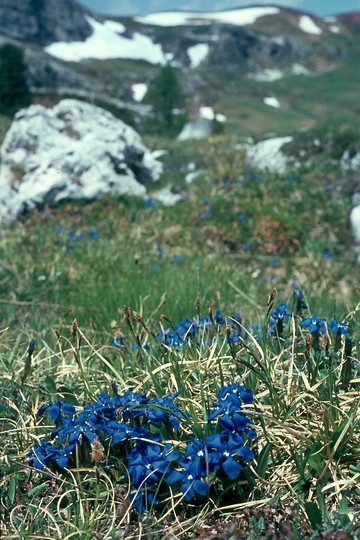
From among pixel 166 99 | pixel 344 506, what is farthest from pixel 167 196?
pixel 166 99

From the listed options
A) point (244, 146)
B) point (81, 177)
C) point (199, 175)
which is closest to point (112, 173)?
point (81, 177)

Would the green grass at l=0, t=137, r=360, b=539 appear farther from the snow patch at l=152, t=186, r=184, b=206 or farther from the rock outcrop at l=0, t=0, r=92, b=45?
the rock outcrop at l=0, t=0, r=92, b=45

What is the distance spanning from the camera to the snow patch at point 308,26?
107 m

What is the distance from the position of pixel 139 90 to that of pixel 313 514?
6842cm

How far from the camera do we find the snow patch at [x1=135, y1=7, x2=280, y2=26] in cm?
11294

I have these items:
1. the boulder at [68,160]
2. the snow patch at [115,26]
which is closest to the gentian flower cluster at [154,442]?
the boulder at [68,160]

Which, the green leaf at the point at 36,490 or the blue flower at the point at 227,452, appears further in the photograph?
the green leaf at the point at 36,490

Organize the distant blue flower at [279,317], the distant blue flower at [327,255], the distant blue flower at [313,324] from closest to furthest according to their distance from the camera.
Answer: the distant blue flower at [313,324] < the distant blue flower at [279,317] < the distant blue flower at [327,255]

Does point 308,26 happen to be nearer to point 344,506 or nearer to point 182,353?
point 182,353

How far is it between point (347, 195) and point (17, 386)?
7.22 m

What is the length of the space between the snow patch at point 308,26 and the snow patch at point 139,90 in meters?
48.6

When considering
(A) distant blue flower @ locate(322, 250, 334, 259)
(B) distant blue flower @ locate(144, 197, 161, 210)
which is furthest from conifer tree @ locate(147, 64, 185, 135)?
(A) distant blue flower @ locate(322, 250, 334, 259)

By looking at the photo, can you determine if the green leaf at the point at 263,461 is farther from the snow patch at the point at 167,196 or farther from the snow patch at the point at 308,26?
the snow patch at the point at 308,26

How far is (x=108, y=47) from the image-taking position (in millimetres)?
95625
